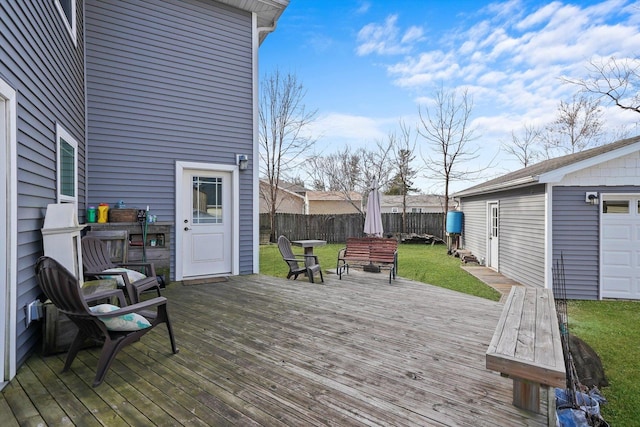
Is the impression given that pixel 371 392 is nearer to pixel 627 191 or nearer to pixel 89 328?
pixel 89 328

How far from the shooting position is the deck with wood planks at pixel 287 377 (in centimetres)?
190

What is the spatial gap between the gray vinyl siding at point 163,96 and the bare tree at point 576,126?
17.4 meters

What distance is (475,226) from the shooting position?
37.6ft

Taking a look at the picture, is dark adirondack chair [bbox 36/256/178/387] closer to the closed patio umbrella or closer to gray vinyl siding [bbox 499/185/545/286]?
the closed patio umbrella

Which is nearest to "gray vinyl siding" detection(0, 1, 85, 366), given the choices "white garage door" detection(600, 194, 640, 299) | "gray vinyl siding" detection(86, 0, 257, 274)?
"gray vinyl siding" detection(86, 0, 257, 274)

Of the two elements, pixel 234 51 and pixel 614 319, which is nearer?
pixel 614 319

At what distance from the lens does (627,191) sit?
624 centimetres

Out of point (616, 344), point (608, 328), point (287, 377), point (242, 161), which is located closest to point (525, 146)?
point (608, 328)

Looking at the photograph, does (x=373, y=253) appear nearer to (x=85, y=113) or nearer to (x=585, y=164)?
(x=585, y=164)

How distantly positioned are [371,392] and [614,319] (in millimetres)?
5284

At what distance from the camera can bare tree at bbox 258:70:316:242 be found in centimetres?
1417

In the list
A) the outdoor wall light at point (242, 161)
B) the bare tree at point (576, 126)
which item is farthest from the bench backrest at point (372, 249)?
the bare tree at point (576, 126)

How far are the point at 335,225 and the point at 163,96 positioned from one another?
11.3 m

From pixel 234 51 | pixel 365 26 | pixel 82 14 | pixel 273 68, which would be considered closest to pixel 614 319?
pixel 234 51
